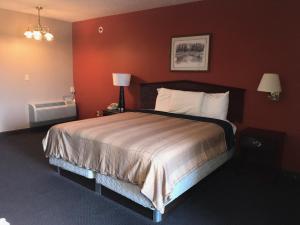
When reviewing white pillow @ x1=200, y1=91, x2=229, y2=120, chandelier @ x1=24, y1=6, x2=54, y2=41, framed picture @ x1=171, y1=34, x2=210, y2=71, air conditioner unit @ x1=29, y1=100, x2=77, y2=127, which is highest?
chandelier @ x1=24, y1=6, x2=54, y2=41

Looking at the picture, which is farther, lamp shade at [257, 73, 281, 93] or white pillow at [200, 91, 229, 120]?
white pillow at [200, 91, 229, 120]

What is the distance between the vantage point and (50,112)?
17.5 ft

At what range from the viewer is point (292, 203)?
2627 mm

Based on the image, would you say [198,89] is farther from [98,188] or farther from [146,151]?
[98,188]

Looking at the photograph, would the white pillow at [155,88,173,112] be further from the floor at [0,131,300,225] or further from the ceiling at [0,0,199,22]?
the ceiling at [0,0,199,22]

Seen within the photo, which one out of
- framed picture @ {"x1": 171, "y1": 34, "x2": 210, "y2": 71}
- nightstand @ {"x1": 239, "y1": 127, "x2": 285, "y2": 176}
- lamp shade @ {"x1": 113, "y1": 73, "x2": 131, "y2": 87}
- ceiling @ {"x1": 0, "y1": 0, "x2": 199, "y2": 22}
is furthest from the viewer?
lamp shade @ {"x1": 113, "y1": 73, "x2": 131, "y2": 87}

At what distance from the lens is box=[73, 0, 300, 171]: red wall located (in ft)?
10.5

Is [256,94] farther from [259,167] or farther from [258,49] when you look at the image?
[259,167]

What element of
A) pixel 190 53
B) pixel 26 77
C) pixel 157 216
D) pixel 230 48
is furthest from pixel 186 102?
pixel 26 77

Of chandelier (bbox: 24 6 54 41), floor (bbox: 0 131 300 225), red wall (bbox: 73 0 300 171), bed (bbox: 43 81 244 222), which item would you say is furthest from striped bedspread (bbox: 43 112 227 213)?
chandelier (bbox: 24 6 54 41)

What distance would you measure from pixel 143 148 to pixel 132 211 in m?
0.66

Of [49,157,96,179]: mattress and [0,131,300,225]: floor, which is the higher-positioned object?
[49,157,96,179]: mattress

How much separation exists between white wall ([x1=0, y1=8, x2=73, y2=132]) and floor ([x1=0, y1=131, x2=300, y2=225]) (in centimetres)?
199

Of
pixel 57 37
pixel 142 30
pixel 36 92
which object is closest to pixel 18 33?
pixel 57 37
